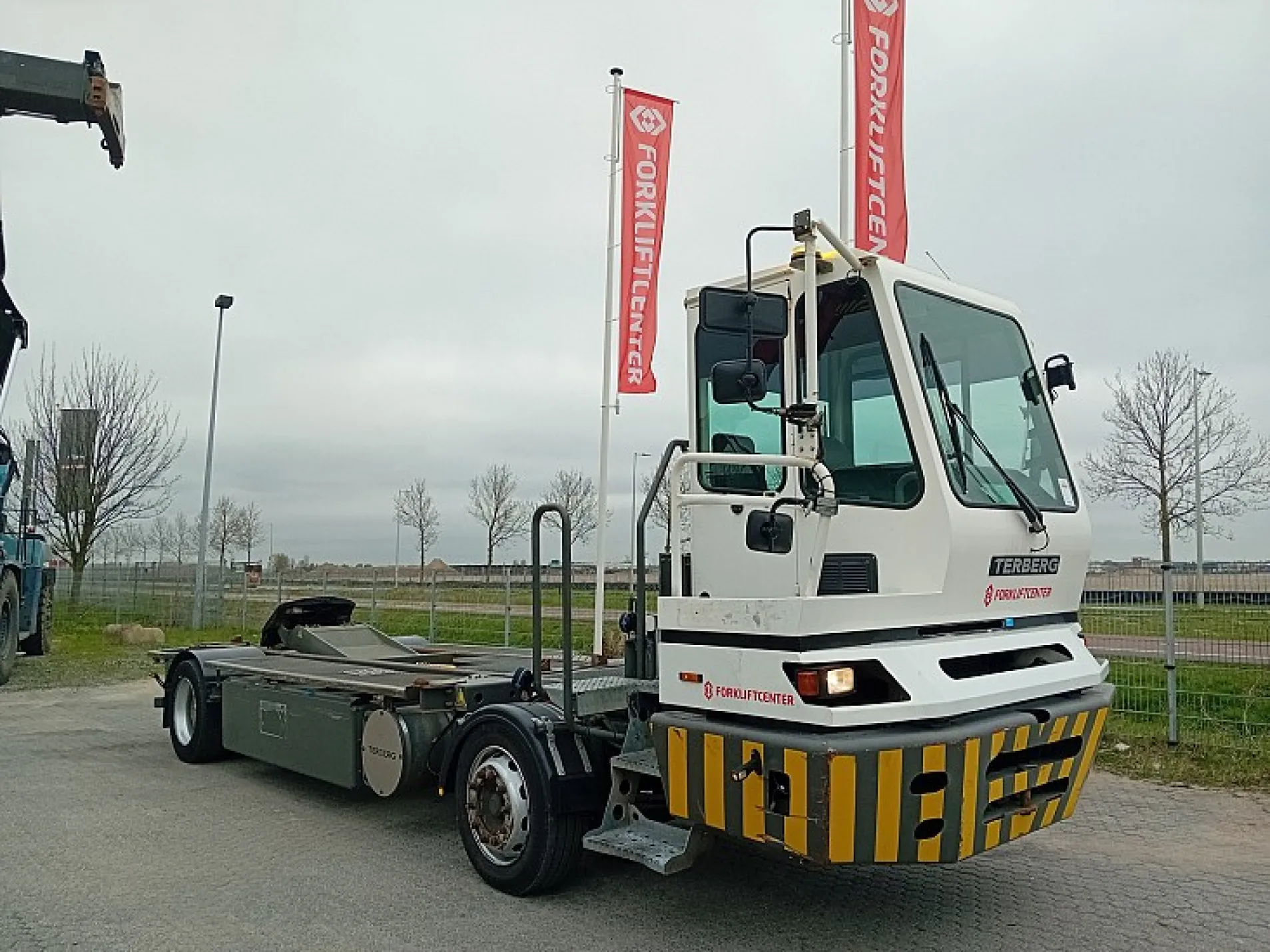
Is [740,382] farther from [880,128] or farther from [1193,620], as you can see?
[880,128]

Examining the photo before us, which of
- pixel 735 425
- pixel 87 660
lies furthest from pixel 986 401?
pixel 87 660

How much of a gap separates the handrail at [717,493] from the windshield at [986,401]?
0.63 m

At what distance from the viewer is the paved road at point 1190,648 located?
956cm

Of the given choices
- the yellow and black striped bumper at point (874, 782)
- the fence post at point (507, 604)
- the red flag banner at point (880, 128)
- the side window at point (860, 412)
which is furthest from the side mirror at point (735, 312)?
the fence post at point (507, 604)

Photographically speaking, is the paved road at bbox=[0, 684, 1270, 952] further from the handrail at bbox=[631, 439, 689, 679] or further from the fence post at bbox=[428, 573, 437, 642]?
the fence post at bbox=[428, 573, 437, 642]

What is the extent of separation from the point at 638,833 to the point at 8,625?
14037 mm

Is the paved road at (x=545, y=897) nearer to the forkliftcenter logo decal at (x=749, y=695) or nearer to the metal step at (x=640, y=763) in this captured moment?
the metal step at (x=640, y=763)

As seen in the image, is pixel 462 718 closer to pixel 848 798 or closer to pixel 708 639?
pixel 708 639

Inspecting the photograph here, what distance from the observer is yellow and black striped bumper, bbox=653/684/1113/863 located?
4.32 meters

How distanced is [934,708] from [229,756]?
7424 millimetres

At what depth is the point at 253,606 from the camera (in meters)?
25.5

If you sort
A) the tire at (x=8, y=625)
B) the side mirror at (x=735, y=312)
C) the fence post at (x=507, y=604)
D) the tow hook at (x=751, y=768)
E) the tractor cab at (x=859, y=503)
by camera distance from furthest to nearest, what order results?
1. the fence post at (x=507, y=604)
2. the tire at (x=8, y=625)
3. the side mirror at (x=735, y=312)
4. the tractor cab at (x=859, y=503)
5. the tow hook at (x=751, y=768)

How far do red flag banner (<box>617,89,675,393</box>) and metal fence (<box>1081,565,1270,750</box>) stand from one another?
19.7ft

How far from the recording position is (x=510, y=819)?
5781mm
